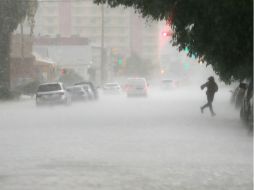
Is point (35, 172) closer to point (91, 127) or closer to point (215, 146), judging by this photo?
point (215, 146)

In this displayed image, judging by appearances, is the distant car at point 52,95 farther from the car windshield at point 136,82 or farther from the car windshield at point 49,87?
the car windshield at point 136,82

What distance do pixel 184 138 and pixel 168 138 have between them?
434 millimetres

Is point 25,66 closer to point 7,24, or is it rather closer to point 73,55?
point 7,24

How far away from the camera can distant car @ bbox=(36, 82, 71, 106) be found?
4006cm

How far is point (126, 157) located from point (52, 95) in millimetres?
25619

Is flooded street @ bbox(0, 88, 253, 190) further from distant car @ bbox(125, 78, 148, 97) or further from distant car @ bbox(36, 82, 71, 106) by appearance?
distant car @ bbox(125, 78, 148, 97)

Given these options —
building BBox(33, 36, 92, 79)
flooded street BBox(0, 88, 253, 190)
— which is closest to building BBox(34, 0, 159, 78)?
building BBox(33, 36, 92, 79)

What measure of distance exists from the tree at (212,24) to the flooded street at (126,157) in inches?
90.3

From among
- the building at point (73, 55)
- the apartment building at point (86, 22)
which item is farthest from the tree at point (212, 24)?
the apartment building at point (86, 22)

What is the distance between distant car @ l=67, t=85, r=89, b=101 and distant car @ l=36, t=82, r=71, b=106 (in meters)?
5.07

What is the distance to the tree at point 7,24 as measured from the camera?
154 ft

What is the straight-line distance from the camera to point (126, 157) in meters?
14.9

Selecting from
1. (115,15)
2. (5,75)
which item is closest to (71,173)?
(5,75)

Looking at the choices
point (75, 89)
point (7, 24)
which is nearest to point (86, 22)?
point (7, 24)
